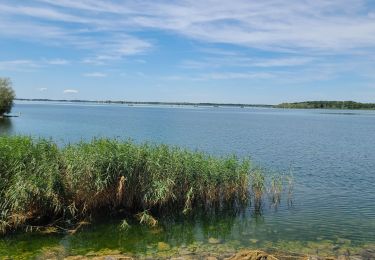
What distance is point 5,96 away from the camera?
343ft

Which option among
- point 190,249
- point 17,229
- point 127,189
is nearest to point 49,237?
point 17,229

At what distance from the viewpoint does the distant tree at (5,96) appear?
104300mm

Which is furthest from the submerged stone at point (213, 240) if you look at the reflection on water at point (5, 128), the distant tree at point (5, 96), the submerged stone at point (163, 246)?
the distant tree at point (5, 96)

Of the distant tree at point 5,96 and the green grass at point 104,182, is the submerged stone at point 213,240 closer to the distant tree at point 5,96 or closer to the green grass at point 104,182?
the green grass at point 104,182

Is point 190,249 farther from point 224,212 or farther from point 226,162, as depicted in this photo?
point 226,162

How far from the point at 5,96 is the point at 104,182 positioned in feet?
319

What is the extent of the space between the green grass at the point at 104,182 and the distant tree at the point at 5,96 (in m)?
93.4

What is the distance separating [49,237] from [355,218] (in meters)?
14.7

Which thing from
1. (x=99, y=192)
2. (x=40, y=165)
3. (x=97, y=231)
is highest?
(x=40, y=165)

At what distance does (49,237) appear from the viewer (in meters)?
16.5

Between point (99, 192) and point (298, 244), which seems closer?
point (298, 244)

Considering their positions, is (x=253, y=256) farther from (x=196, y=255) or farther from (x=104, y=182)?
(x=104, y=182)

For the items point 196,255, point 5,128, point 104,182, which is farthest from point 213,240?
point 5,128

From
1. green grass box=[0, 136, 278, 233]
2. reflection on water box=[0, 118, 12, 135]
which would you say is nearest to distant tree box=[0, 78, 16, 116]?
reflection on water box=[0, 118, 12, 135]
